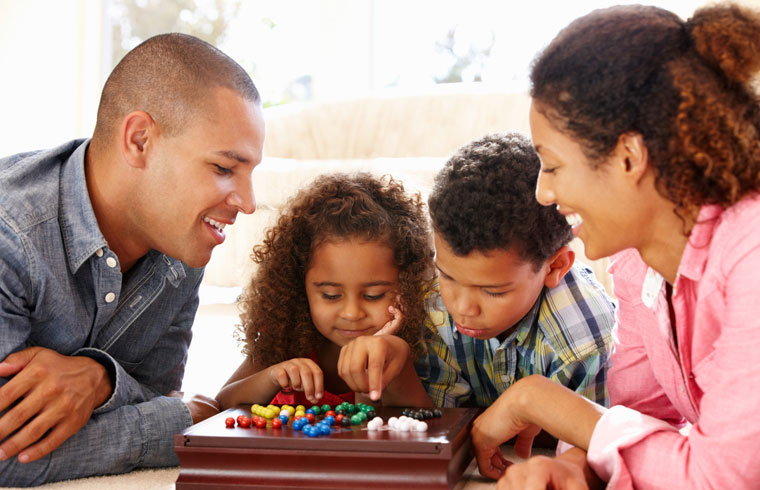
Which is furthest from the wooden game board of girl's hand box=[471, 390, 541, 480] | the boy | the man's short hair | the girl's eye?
the man's short hair

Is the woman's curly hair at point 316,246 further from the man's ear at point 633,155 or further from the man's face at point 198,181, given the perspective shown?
the man's ear at point 633,155

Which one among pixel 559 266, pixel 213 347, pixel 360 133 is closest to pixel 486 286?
pixel 559 266

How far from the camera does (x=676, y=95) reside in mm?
902

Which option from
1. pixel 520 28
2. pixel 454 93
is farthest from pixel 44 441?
pixel 520 28

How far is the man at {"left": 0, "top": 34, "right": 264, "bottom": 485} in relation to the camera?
1180 mm

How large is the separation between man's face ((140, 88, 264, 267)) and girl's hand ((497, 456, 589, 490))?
0.70m

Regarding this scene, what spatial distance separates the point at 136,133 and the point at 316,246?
1.33 feet

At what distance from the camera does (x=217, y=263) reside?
329 centimetres

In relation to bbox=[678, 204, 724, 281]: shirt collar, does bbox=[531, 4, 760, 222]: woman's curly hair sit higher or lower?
higher

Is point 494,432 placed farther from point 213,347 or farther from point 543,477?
point 213,347

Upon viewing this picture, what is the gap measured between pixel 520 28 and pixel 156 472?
123 inches

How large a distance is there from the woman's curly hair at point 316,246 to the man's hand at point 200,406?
0.20 m

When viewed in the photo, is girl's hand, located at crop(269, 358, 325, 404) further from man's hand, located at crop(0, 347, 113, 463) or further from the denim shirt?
man's hand, located at crop(0, 347, 113, 463)

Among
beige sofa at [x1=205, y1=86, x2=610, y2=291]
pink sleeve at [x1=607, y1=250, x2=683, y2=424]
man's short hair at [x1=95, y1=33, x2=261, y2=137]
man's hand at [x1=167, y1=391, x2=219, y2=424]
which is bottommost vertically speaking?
beige sofa at [x1=205, y1=86, x2=610, y2=291]
